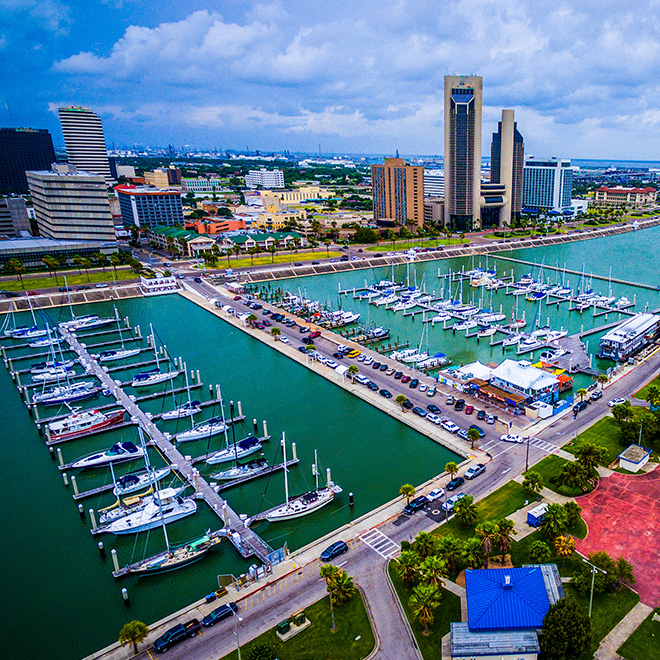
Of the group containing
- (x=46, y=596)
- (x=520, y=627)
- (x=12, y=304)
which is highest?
(x=12, y=304)

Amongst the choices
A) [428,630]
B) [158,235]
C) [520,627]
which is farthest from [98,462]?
[158,235]

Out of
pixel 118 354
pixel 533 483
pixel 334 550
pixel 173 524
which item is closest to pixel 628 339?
pixel 533 483

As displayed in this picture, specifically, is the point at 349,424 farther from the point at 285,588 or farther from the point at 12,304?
the point at 12,304

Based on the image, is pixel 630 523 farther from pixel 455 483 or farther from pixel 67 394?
pixel 67 394

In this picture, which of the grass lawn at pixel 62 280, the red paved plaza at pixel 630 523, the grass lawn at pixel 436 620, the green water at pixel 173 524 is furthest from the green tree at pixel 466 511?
the grass lawn at pixel 62 280

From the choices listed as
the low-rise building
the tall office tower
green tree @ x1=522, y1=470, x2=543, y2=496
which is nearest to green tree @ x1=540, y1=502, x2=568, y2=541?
green tree @ x1=522, y1=470, x2=543, y2=496

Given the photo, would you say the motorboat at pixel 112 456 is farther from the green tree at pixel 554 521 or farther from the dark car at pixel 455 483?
the green tree at pixel 554 521
